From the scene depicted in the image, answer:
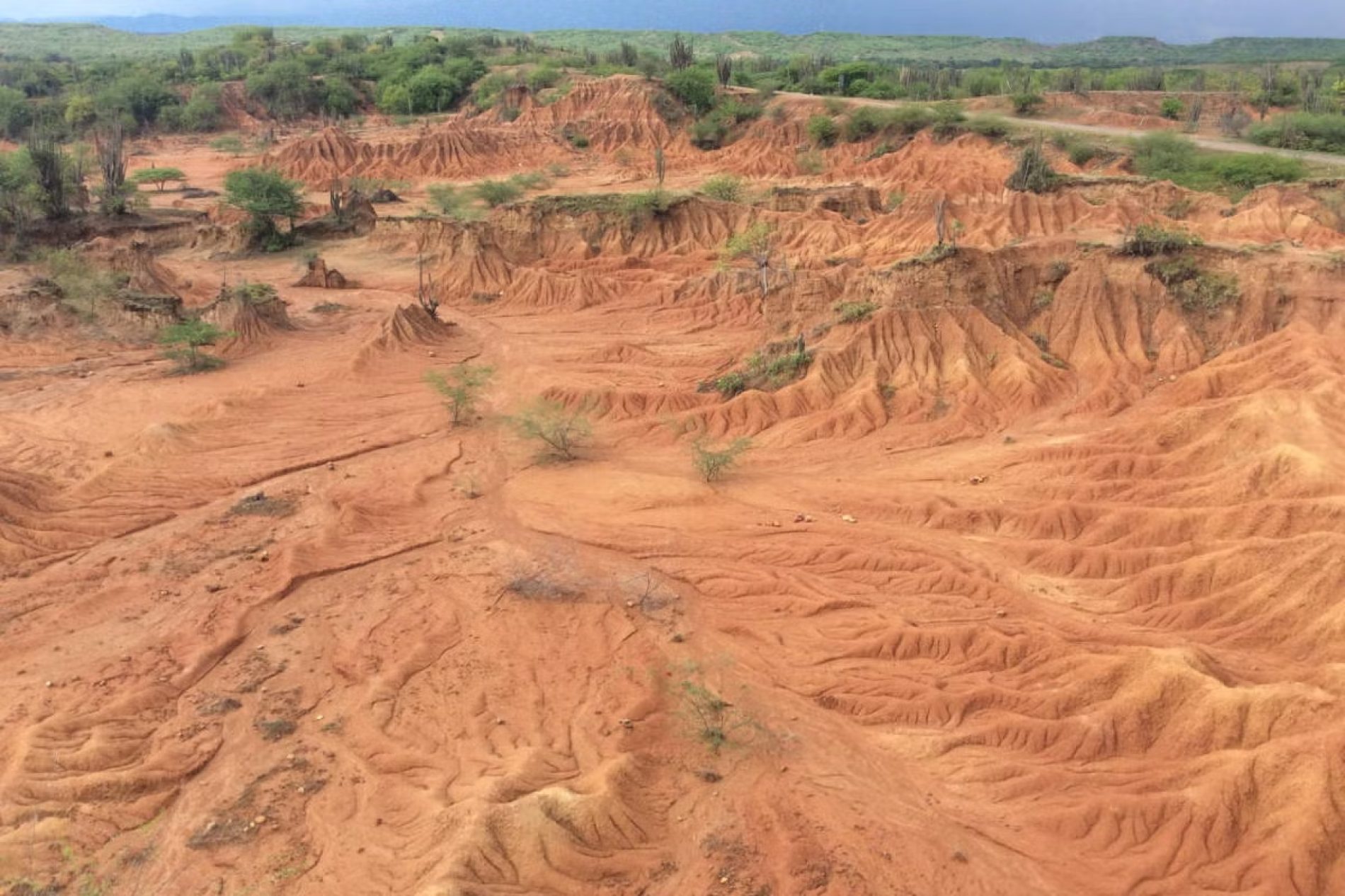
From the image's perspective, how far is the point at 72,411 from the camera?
24.5 m

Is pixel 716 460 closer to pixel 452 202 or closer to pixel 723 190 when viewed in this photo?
pixel 723 190

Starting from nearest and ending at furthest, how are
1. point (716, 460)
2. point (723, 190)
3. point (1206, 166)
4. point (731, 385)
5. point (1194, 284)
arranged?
point (716, 460) → point (1194, 284) → point (731, 385) → point (1206, 166) → point (723, 190)

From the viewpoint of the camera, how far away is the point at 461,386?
2712cm

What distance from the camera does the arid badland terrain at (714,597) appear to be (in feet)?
34.7

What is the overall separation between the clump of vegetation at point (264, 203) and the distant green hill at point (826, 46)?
4508 inches

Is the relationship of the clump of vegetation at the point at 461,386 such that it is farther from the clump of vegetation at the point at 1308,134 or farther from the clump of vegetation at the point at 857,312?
the clump of vegetation at the point at 1308,134

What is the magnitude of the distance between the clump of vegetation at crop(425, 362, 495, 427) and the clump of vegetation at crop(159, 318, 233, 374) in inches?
282

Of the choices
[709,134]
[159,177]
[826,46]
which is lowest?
[159,177]

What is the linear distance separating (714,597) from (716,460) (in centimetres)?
488

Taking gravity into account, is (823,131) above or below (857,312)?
above

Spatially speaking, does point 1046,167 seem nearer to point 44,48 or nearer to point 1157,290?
point 1157,290

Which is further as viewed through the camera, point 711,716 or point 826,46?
point 826,46

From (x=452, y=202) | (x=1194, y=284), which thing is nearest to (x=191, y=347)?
(x=452, y=202)

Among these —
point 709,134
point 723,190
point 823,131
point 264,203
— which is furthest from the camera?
point 709,134
